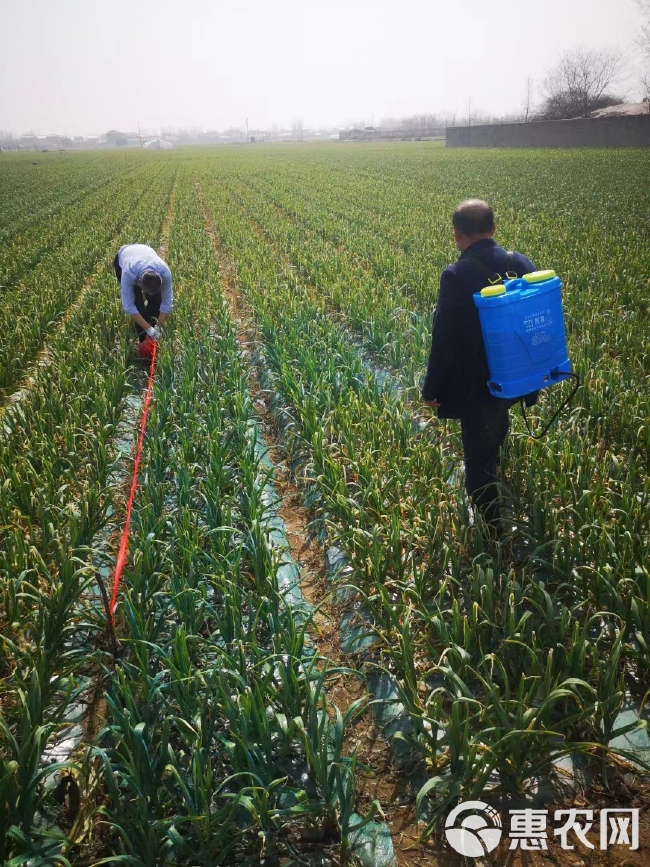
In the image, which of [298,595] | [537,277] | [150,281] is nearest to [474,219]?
[537,277]

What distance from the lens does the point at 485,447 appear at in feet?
10.4

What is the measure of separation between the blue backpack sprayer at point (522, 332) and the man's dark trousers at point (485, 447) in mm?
250

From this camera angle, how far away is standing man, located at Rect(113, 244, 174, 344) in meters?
5.95

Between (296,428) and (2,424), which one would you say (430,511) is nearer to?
(296,428)

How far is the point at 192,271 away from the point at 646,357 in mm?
6816

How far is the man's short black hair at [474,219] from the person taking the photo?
2848mm

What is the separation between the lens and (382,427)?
13.9ft

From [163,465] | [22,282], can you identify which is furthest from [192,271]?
[163,465]

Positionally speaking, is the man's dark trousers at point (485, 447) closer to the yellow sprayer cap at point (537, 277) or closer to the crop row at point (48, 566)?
the yellow sprayer cap at point (537, 277)

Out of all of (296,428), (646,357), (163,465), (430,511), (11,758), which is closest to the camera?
(11,758)

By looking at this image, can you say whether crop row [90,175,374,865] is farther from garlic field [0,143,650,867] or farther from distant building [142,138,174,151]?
distant building [142,138,174,151]

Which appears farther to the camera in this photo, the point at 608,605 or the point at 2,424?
the point at 2,424

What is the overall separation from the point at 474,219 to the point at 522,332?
0.62 metres

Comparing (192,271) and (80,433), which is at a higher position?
(192,271)
